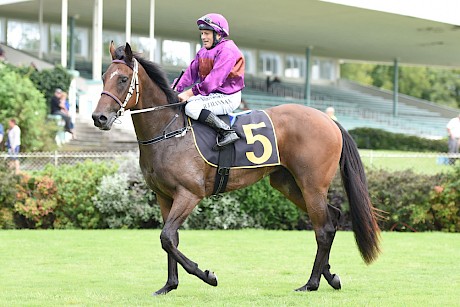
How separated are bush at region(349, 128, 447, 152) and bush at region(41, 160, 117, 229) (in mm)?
19031

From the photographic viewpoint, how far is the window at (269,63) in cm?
4584

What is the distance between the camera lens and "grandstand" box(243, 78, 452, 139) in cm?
3791

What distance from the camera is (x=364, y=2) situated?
2941 centimetres

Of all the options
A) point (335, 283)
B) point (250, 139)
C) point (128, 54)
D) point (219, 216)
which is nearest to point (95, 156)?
point (219, 216)

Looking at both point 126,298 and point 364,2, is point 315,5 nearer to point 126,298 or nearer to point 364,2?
point 364,2

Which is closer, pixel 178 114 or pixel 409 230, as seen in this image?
pixel 178 114

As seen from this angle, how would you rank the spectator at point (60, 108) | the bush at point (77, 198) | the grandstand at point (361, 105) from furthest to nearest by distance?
the grandstand at point (361, 105) < the spectator at point (60, 108) < the bush at point (77, 198)

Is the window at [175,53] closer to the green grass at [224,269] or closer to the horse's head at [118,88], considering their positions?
the green grass at [224,269]

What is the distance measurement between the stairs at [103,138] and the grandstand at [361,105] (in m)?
10.5

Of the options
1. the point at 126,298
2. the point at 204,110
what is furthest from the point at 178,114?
the point at 126,298

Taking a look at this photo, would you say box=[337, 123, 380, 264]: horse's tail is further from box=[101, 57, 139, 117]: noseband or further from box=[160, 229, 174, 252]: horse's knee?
box=[101, 57, 139, 117]: noseband

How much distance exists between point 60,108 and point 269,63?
25316 millimetres

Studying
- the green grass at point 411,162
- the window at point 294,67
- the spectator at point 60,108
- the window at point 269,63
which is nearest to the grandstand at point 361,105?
the window at point 294,67

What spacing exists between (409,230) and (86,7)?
18374 mm
